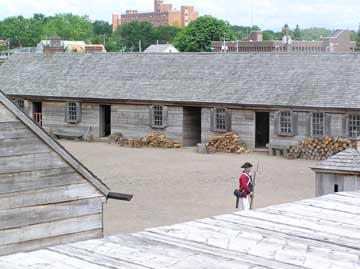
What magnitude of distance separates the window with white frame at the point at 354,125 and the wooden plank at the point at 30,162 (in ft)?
68.3

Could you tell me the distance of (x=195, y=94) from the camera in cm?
3347

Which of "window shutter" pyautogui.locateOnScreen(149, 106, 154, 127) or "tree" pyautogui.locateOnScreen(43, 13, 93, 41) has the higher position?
"tree" pyautogui.locateOnScreen(43, 13, 93, 41)

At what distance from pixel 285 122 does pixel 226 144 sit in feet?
8.03

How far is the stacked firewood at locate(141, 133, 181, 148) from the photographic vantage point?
109 feet

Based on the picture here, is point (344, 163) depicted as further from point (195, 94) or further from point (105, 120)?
point (105, 120)

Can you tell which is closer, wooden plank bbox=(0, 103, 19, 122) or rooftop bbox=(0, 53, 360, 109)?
wooden plank bbox=(0, 103, 19, 122)

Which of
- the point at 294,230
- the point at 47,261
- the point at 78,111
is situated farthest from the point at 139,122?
the point at 47,261

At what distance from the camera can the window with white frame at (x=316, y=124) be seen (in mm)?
30094

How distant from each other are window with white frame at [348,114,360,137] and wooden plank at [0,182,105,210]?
800 inches

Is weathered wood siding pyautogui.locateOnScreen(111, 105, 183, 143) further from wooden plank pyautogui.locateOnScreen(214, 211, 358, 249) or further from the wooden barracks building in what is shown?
wooden plank pyautogui.locateOnScreen(214, 211, 358, 249)

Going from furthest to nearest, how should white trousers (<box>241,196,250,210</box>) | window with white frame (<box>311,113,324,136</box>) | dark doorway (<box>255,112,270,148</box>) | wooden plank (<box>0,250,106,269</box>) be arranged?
1. dark doorway (<box>255,112,270,148</box>)
2. window with white frame (<box>311,113,324,136</box>)
3. white trousers (<box>241,196,250,210</box>)
4. wooden plank (<box>0,250,106,269</box>)

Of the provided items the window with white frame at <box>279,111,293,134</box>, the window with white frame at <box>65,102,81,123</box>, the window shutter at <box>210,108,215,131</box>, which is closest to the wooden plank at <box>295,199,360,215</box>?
the window with white frame at <box>279,111,293,134</box>

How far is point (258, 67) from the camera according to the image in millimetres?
34000

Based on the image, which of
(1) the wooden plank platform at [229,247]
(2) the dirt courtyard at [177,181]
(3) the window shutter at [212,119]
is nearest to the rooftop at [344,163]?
(2) the dirt courtyard at [177,181]
